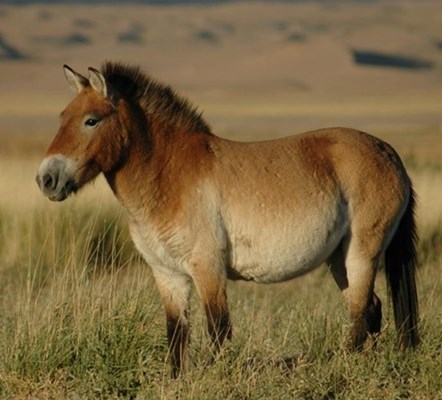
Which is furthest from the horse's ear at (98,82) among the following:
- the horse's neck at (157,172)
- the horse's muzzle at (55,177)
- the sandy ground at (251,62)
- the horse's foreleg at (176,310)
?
the sandy ground at (251,62)

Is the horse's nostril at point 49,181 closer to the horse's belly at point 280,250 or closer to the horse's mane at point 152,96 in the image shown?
the horse's mane at point 152,96

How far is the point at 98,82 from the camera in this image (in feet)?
23.6

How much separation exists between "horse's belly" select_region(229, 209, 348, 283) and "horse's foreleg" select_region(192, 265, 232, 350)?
0.26m

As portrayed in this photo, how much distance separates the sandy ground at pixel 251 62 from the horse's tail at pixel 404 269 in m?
26.5

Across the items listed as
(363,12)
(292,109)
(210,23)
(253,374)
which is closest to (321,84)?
(292,109)

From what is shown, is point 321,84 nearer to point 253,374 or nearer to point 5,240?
point 5,240

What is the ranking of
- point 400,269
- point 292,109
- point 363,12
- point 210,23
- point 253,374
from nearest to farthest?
point 253,374 < point 400,269 < point 292,109 < point 210,23 < point 363,12

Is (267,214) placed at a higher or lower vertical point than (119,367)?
higher

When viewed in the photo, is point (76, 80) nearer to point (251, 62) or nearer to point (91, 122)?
point (91, 122)

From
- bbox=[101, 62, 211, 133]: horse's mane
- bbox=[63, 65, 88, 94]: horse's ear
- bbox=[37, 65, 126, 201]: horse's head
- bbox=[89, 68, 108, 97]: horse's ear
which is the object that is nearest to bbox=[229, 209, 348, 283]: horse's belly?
bbox=[101, 62, 211, 133]: horse's mane

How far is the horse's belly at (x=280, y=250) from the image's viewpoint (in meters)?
7.30

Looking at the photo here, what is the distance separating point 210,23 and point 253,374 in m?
142

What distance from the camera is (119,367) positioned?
23.6 ft

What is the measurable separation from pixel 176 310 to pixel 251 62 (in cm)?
10152
